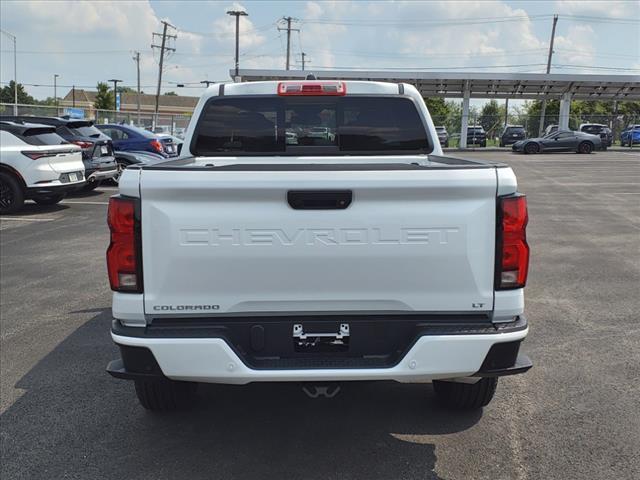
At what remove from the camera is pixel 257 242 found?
9.77 ft

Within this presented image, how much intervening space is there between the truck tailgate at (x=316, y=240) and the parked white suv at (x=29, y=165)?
35.2ft

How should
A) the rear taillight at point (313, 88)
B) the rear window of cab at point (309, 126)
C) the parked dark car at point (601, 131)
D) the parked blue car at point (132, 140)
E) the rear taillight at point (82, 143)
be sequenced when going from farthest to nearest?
1. the parked dark car at point (601, 131)
2. the parked blue car at point (132, 140)
3. the rear taillight at point (82, 143)
4. the rear window of cab at point (309, 126)
5. the rear taillight at point (313, 88)

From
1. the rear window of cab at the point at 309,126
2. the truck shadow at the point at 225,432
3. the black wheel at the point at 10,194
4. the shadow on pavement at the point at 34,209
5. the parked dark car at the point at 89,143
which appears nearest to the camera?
the truck shadow at the point at 225,432

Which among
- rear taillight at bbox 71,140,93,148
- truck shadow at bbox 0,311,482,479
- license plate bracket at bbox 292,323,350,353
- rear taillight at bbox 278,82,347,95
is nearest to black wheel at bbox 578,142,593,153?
rear taillight at bbox 71,140,93,148

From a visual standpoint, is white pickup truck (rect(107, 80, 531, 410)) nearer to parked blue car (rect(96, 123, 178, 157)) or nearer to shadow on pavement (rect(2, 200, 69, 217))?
shadow on pavement (rect(2, 200, 69, 217))

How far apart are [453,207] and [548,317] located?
3.65 metres

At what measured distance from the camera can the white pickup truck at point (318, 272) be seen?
2.96 metres

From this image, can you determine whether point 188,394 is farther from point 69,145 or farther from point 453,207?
point 69,145

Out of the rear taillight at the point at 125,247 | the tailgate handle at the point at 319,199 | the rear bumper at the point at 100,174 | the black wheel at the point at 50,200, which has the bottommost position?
the black wheel at the point at 50,200

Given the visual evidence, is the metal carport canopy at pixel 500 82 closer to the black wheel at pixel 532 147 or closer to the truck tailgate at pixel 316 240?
the black wheel at pixel 532 147

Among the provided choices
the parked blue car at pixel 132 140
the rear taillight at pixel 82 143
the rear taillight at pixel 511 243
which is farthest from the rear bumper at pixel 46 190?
the rear taillight at pixel 511 243

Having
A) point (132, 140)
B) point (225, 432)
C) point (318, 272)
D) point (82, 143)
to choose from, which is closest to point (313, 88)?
point (318, 272)

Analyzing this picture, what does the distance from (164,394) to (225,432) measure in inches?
17.4

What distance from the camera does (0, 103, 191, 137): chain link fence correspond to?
24844 mm
